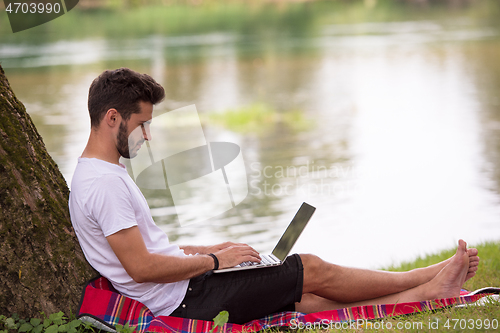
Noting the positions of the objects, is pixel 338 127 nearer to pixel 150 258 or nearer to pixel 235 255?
pixel 235 255

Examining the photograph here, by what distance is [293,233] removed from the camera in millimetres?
2607

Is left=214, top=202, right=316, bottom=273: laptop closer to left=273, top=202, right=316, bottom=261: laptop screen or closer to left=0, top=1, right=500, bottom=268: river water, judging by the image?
left=273, top=202, right=316, bottom=261: laptop screen

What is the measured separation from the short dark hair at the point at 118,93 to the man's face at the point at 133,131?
23mm

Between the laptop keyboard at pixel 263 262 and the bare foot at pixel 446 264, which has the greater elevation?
the laptop keyboard at pixel 263 262

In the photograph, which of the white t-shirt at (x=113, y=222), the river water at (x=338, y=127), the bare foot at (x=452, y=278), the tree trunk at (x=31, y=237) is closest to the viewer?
the white t-shirt at (x=113, y=222)

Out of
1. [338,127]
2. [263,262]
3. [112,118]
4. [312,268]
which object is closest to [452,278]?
[312,268]

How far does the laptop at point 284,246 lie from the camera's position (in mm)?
2473

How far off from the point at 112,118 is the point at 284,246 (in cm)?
96

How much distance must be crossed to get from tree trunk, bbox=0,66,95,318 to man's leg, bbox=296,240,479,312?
1.02m

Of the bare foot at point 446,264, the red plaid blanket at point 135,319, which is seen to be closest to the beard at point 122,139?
the red plaid blanket at point 135,319

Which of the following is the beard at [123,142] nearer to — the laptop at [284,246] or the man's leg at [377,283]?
the laptop at [284,246]

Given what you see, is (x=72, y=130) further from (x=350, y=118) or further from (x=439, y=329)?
(x=439, y=329)

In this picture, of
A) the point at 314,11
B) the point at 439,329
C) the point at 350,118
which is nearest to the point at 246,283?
the point at 439,329

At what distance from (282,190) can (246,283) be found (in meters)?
3.91
